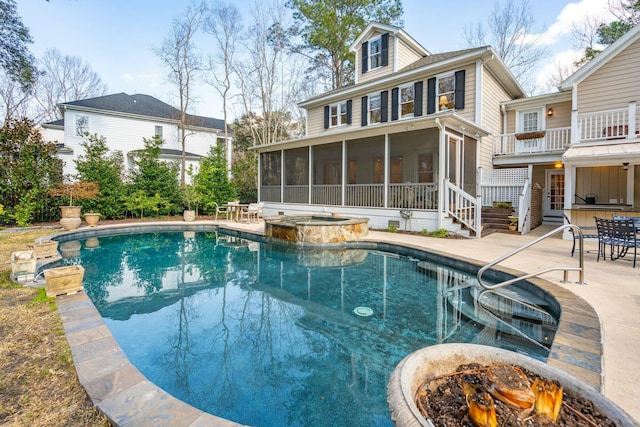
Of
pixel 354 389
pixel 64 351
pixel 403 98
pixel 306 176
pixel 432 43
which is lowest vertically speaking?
pixel 354 389

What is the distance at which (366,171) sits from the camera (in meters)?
13.2

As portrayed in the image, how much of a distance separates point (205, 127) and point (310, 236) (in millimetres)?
17665

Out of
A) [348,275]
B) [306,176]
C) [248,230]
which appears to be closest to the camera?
[348,275]

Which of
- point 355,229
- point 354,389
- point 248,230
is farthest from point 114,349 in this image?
point 248,230

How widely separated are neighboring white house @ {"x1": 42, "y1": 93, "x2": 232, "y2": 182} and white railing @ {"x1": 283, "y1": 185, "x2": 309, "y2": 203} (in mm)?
5694

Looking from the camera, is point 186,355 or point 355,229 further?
point 355,229

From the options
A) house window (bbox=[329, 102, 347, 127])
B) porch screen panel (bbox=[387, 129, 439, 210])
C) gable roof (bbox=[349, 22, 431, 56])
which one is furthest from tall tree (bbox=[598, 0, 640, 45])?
house window (bbox=[329, 102, 347, 127])

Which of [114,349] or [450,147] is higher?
[450,147]

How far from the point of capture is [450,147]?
995cm

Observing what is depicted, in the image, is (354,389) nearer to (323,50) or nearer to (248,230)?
(248,230)

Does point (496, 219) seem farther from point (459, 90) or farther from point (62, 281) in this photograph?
point (62, 281)

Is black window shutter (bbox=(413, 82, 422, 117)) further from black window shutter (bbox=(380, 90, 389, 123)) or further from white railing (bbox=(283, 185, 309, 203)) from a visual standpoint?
white railing (bbox=(283, 185, 309, 203))

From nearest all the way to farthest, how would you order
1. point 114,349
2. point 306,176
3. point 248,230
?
point 114,349, point 248,230, point 306,176

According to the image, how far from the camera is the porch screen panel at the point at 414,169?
970cm
